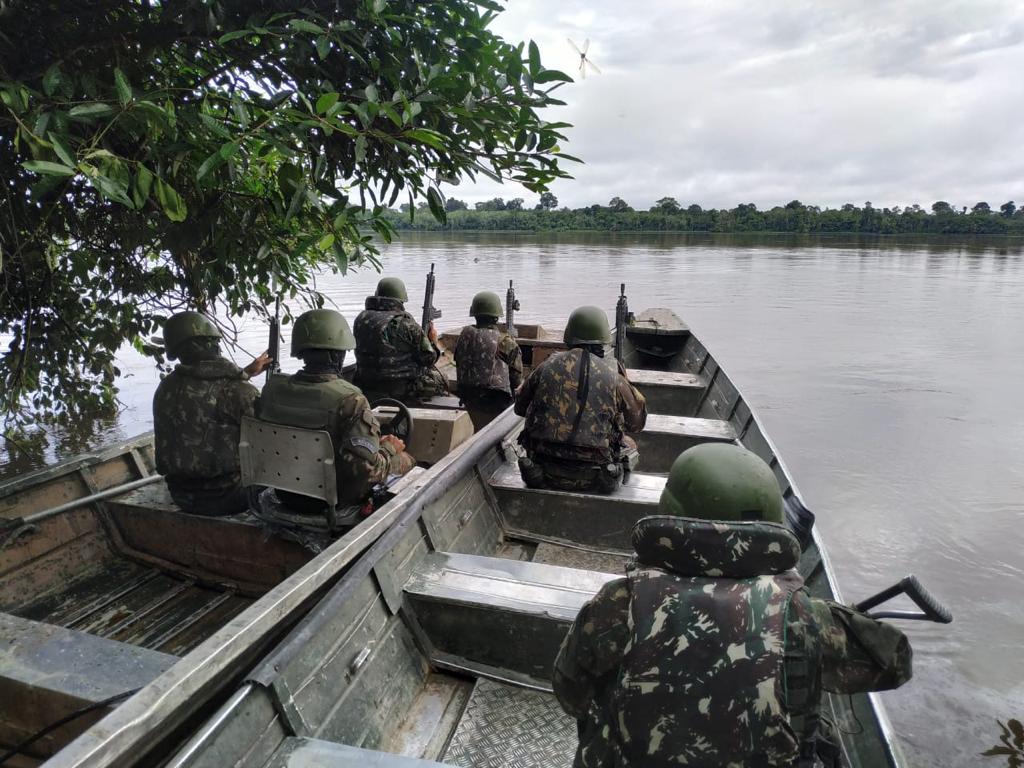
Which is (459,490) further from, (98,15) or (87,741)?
(98,15)

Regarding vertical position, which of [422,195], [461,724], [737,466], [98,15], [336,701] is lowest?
[461,724]

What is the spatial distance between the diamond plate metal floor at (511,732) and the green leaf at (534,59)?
3113 mm

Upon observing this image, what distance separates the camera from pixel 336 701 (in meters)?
2.82

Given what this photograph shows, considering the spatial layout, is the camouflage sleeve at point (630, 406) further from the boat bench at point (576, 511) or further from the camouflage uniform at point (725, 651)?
the camouflage uniform at point (725, 651)

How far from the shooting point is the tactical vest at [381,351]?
7.09m

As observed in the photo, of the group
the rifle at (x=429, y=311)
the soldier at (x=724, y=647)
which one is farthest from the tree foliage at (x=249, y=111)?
the rifle at (x=429, y=311)

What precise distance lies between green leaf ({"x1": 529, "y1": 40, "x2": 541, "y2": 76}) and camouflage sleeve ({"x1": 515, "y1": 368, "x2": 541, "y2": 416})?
2.21 metres

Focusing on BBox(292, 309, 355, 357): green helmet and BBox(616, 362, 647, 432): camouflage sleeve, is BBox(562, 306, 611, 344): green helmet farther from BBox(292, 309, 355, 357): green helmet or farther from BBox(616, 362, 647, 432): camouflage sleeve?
BBox(292, 309, 355, 357): green helmet

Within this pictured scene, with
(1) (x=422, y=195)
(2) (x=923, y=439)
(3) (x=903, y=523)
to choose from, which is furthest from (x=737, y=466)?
(2) (x=923, y=439)

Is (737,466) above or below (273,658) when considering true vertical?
above

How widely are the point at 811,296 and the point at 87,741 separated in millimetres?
34669

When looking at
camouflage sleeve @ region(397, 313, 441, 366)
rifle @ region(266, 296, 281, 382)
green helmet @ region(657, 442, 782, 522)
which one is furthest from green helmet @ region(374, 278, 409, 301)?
green helmet @ region(657, 442, 782, 522)

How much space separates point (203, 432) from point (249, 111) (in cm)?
194

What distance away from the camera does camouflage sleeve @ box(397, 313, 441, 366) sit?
280 inches
